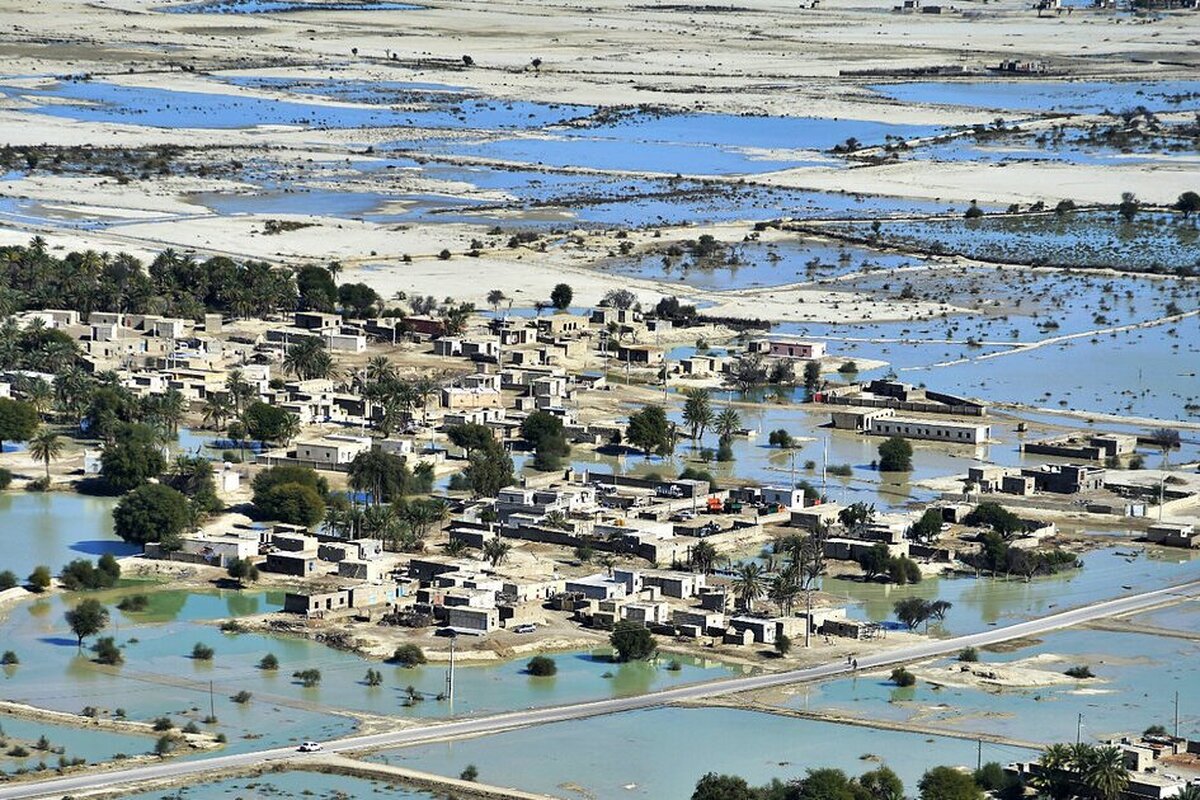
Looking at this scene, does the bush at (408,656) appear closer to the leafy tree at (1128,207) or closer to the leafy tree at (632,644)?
the leafy tree at (632,644)

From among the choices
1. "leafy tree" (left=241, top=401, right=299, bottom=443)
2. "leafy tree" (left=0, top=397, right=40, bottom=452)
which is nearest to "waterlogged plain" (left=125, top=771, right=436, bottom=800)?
"leafy tree" (left=241, top=401, right=299, bottom=443)

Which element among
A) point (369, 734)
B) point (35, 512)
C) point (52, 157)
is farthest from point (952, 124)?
point (369, 734)

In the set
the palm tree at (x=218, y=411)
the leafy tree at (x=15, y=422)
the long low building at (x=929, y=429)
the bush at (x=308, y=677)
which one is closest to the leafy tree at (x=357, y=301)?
the palm tree at (x=218, y=411)

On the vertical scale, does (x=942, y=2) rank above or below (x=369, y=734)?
above

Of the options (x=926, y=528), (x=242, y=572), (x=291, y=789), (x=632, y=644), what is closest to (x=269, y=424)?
(x=242, y=572)

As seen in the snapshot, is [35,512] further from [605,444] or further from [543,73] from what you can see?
[543,73]

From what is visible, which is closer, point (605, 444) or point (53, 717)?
point (53, 717)
